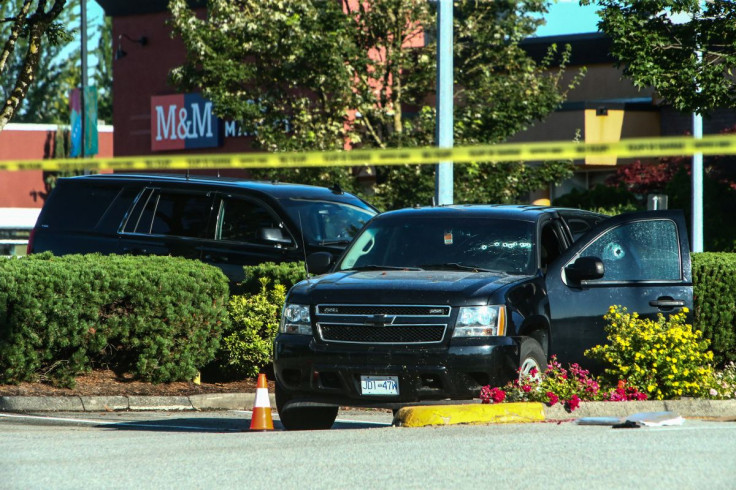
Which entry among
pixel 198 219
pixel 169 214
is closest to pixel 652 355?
pixel 198 219

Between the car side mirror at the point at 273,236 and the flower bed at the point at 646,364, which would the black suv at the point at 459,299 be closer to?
the flower bed at the point at 646,364

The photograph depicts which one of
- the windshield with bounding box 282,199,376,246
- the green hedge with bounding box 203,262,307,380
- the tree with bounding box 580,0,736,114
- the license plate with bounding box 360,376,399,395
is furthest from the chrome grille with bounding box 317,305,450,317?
the tree with bounding box 580,0,736,114

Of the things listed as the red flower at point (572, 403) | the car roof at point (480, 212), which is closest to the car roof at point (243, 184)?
the car roof at point (480, 212)

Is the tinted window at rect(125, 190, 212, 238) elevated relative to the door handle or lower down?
elevated

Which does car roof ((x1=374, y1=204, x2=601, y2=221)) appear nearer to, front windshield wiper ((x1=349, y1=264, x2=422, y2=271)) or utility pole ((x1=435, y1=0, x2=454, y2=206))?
front windshield wiper ((x1=349, y1=264, x2=422, y2=271))

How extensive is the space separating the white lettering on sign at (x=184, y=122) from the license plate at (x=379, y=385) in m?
33.3

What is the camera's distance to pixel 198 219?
1551cm

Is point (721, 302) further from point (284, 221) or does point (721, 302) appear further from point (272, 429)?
point (272, 429)

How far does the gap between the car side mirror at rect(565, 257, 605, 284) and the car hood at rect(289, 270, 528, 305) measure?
21.7 inches

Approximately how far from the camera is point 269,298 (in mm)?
14234

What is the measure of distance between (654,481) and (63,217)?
10.3m

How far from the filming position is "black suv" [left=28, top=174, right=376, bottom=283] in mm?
15148

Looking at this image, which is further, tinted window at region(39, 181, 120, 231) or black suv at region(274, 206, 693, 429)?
tinted window at region(39, 181, 120, 231)

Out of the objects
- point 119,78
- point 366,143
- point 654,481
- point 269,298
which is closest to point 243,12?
point 366,143
